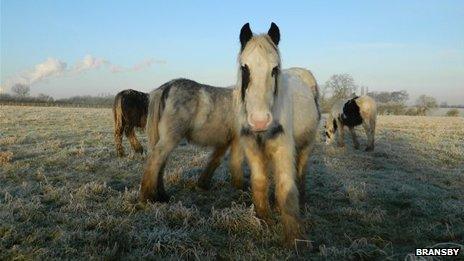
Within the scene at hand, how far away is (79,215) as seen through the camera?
517cm

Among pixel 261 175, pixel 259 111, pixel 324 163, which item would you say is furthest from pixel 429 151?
pixel 259 111

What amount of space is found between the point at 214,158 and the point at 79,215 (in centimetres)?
286

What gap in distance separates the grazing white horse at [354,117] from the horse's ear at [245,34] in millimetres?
10815

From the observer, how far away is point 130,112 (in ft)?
37.0

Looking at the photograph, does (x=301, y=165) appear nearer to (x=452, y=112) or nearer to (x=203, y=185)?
(x=203, y=185)

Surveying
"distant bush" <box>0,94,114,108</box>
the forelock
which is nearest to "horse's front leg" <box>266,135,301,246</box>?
the forelock

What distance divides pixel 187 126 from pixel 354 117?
10.5 meters

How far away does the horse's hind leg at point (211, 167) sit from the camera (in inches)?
281

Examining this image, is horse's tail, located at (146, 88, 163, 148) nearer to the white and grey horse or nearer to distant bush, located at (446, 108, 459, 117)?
the white and grey horse

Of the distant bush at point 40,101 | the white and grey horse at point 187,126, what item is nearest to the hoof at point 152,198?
the white and grey horse at point 187,126

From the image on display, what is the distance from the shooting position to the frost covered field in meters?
4.12

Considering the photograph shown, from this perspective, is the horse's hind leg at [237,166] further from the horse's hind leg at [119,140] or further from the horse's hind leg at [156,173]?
the horse's hind leg at [119,140]

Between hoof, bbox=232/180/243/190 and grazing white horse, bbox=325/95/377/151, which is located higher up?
grazing white horse, bbox=325/95/377/151

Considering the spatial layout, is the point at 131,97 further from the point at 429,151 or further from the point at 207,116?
the point at 429,151
